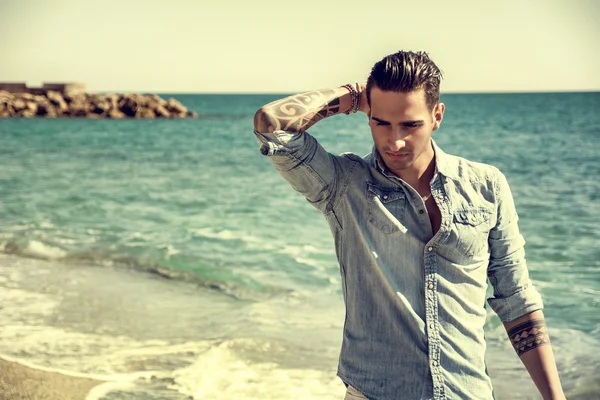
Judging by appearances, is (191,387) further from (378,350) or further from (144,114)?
(144,114)

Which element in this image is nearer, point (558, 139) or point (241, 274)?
point (241, 274)

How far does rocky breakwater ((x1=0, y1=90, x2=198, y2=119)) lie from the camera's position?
54.3 m

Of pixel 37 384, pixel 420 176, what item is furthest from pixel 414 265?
pixel 37 384

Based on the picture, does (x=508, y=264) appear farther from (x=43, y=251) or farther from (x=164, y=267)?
(x=43, y=251)

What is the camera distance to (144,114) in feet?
185

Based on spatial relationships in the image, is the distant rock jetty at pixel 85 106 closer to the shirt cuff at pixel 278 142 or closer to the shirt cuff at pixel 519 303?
the shirt cuff at pixel 278 142

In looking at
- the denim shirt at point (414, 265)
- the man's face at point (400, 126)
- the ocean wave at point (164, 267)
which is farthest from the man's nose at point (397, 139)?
the ocean wave at point (164, 267)

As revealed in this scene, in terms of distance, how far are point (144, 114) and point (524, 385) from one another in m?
52.8

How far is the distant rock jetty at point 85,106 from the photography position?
5441 cm

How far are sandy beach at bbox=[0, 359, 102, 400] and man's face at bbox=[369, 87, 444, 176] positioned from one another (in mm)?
3841

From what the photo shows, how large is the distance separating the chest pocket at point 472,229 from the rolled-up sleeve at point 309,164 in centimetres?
43

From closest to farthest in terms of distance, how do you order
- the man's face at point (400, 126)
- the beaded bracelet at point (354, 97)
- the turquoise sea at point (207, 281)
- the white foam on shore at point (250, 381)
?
1. the man's face at point (400, 126)
2. the beaded bracelet at point (354, 97)
3. the white foam on shore at point (250, 381)
4. the turquoise sea at point (207, 281)

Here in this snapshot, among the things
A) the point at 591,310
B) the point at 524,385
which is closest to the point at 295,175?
the point at 524,385

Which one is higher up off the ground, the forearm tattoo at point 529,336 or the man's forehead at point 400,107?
the man's forehead at point 400,107
